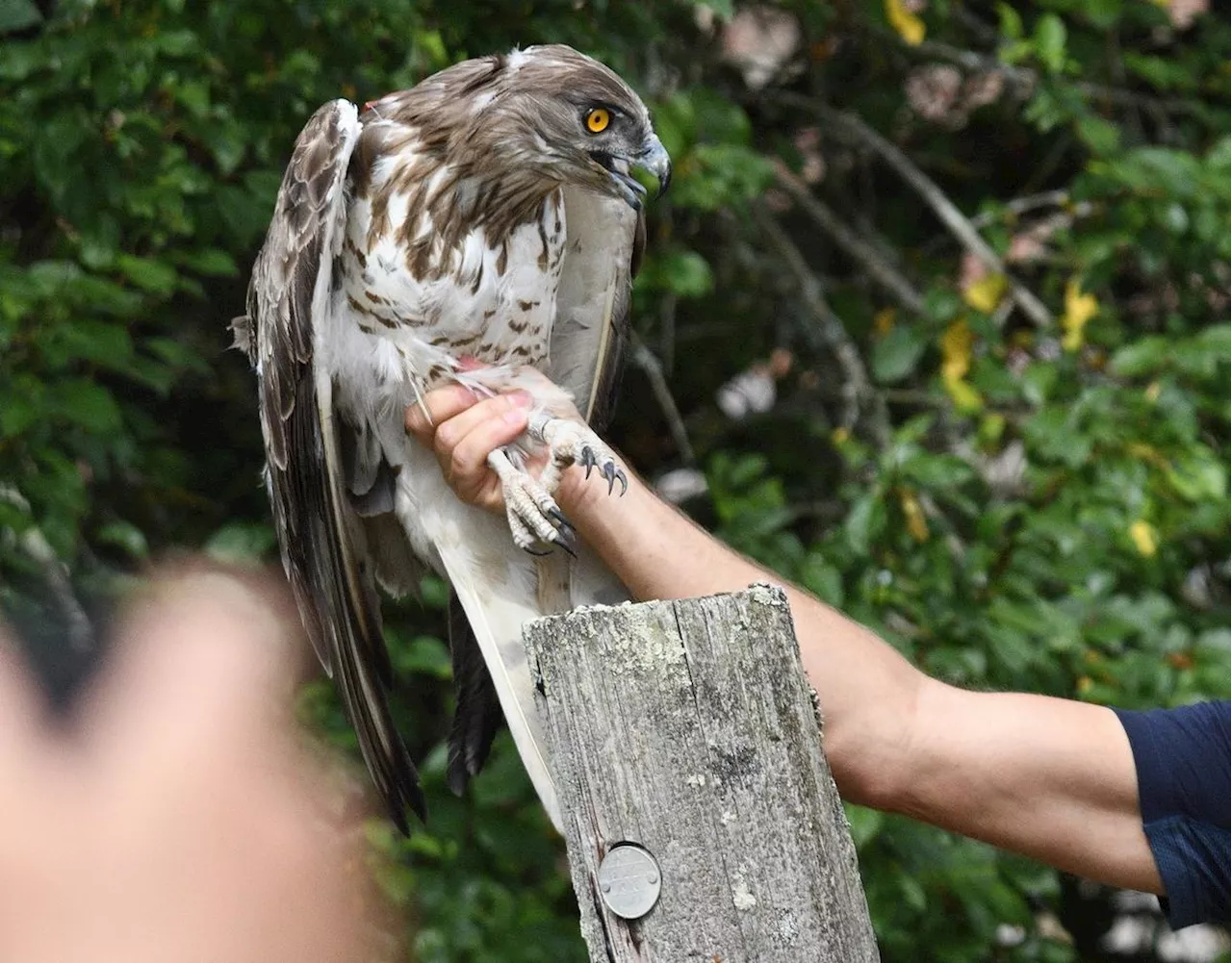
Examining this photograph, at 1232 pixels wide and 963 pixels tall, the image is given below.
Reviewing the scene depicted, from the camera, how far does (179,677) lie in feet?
4.24

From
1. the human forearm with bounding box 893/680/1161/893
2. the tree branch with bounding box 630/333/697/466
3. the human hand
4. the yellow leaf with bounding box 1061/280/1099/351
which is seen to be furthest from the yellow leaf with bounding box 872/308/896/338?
the human forearm with bounding box 893/680/1161/893

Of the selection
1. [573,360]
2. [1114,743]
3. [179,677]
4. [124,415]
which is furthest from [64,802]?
[124,415]

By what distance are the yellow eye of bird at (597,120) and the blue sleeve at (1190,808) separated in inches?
54.8

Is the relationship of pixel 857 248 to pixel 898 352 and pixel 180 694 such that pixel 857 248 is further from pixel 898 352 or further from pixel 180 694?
pixel 180 694

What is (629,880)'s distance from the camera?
5.25 feet

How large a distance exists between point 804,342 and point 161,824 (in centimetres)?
406

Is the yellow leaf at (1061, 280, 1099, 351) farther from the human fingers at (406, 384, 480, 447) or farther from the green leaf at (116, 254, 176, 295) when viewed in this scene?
the green leaf at (116, 254, 176, 295)

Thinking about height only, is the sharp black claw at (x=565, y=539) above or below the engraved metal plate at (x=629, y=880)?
below

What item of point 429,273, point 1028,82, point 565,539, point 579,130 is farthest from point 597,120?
point 1028,82

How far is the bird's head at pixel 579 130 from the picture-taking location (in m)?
2.92

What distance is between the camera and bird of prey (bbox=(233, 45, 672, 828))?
2889 millimetres

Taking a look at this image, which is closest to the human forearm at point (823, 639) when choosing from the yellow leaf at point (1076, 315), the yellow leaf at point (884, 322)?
the yellow leaf at point (1076, 315)

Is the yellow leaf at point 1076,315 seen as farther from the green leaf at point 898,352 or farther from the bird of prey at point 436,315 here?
the bird of prey at point 436,315

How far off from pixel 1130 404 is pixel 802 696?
2.47m
